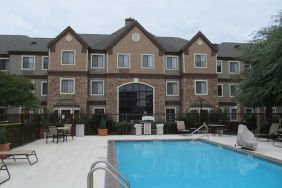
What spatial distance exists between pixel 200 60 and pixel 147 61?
18.8 ft

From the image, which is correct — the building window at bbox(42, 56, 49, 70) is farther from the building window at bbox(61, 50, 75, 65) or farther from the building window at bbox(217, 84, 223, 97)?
the building window at bbox(217, 84, 223, 97)

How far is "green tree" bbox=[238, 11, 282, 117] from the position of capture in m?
16.3

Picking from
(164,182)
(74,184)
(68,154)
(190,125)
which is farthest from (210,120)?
(74,184)

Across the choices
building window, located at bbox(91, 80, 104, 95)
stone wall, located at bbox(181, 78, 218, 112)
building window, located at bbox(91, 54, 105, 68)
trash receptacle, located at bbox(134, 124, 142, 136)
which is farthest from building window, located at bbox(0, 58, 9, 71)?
stone wall, located at bbox(181, 78, 218, 112)

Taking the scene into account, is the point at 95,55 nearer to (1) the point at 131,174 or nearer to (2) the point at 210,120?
(2) the point at 210,120

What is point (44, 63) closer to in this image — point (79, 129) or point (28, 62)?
point (28, 62)

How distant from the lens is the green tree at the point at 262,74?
53.4ft

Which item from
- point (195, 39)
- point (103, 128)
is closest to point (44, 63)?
point (103, 128)

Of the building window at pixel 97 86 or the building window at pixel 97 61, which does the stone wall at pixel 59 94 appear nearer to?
the building window at pixel 97 86

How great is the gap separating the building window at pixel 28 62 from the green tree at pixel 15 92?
5.76 metres

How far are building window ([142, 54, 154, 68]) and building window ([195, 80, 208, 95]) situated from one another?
512cm

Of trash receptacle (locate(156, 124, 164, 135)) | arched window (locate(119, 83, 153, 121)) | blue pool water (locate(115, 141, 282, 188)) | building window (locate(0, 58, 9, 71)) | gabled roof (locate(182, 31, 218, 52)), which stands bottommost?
blue pool water (locate(115, 141, 282, 188))

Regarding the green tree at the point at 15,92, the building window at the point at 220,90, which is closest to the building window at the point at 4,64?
the green tree at the point at 15,92

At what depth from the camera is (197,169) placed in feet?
35.7
